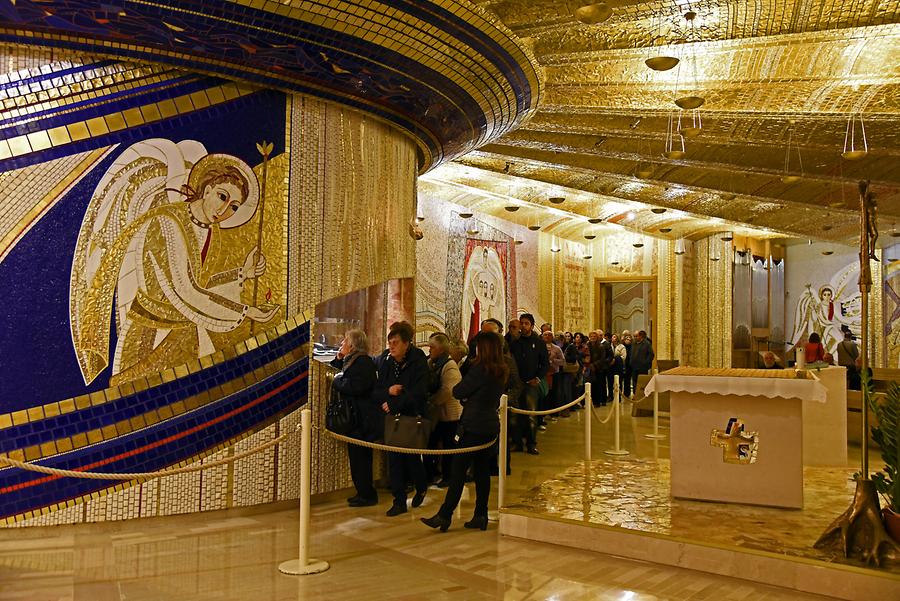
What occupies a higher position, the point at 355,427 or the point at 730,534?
the point at 355,427

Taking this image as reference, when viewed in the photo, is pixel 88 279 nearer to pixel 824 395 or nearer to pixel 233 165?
pixel 233 165

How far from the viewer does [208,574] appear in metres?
4.44

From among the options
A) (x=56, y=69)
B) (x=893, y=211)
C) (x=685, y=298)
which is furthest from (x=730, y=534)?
(x=685, y=298)

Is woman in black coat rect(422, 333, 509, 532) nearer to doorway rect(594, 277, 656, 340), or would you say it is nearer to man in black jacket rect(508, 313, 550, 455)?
man in black jacket rect(508, 313, 550, 455)

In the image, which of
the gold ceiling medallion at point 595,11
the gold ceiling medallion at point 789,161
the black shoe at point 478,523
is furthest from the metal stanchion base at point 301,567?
the gold ceiling medallion at point 789,161

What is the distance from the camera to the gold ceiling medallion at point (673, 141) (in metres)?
8.33

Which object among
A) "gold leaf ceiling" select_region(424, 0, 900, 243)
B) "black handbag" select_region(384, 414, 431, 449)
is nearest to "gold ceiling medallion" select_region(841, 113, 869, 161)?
"gold leaf ceiling" select_region(424, 0, 900, 243)

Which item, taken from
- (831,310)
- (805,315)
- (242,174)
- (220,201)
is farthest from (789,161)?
(805,315)

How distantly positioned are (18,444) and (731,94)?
7.13 meters

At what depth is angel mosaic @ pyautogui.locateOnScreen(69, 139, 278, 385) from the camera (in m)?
5.47

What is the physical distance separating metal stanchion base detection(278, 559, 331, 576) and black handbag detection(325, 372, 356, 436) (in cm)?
160

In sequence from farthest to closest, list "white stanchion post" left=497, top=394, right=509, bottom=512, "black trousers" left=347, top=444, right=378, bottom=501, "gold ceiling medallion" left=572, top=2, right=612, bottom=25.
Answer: "black trousers" left=347, top=444, right=378, bottom=501 < "white stanchion post" left=497, top=394, right=509, bottom=512 < "gold ceiling medallion" left=572, top=2, right=612, bottom=25

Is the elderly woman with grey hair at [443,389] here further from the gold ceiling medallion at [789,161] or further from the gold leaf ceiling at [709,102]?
the gold ceiling medallion at [789,161]

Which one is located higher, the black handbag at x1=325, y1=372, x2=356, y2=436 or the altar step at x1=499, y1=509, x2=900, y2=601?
the black handbag at x1=325, y1=372, x2=356, y2=436
